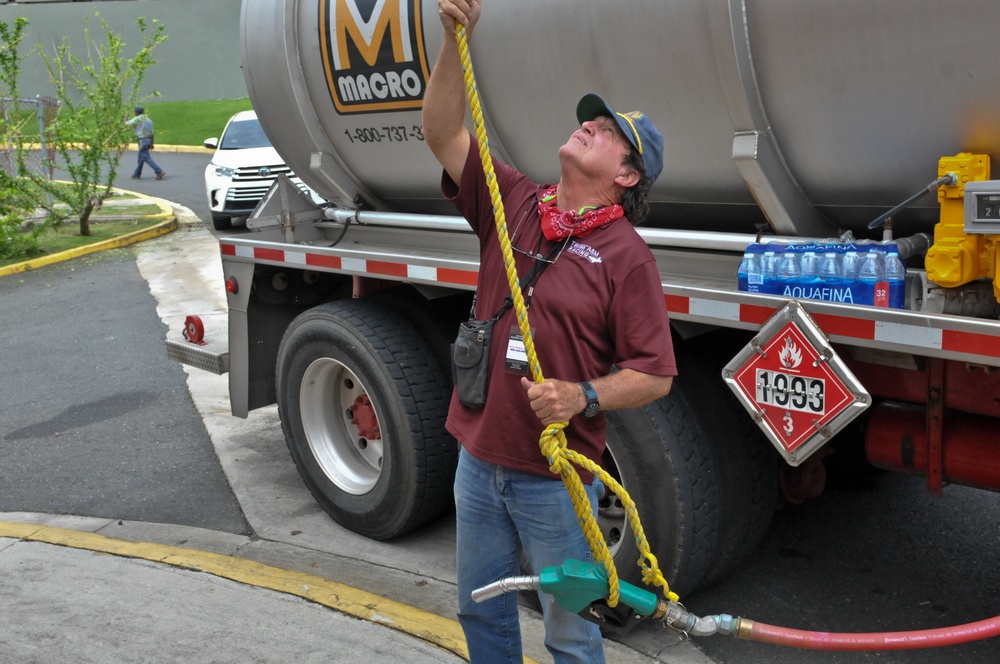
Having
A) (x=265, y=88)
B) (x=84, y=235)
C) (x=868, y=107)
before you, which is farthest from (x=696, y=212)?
(x=84, y=235)

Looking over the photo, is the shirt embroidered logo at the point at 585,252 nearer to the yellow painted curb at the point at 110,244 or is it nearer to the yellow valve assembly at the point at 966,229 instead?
the yellow valve assembly at the point at 966,229

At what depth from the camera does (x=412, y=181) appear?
15.9 feet

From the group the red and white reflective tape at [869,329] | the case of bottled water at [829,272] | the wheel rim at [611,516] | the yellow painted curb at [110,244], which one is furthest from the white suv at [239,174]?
the case of bottled water at [829,272]

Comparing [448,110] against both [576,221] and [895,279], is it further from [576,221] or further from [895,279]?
[895,279]

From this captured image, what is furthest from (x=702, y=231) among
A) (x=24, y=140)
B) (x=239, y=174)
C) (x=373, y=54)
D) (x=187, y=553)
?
(x=24, y=140)

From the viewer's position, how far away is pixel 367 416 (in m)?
5.02

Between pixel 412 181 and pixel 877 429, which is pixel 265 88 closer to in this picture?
pixel 412 181

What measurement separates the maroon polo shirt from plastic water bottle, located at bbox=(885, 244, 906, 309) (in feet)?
2.52

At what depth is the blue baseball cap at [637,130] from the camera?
2670mm

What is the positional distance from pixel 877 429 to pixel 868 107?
1090 millimetres

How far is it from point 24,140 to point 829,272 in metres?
14.9

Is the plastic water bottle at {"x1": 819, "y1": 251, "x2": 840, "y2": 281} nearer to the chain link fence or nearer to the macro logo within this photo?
the macro logo

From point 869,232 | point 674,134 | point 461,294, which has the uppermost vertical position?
point 674,134

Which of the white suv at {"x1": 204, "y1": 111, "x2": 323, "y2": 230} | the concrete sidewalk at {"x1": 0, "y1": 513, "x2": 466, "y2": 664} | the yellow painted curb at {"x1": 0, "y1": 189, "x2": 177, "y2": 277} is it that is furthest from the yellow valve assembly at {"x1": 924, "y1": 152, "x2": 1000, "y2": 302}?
the white suv at {"x1": 204, "y1": 111, "x2": 323, "y2": 230}
